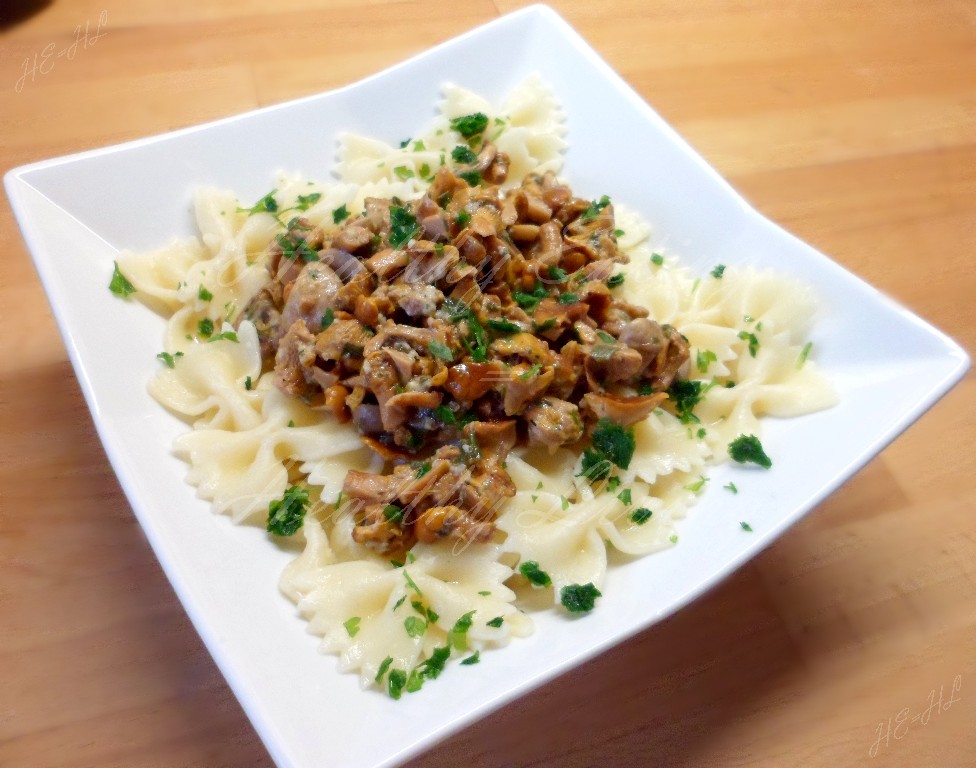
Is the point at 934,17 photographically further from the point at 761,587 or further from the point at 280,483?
the point at 280,483

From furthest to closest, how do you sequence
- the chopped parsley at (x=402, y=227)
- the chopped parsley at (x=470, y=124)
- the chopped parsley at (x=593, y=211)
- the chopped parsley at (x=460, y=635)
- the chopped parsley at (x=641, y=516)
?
the chopped parsley at (x=470, y=124)
the chopped parsley at (x=593, y=211)
the chopped parsley at (x=402, y=227)
the chopped parsley at (x=641, y=516)
the chopped parsley at (x=460, y=635)

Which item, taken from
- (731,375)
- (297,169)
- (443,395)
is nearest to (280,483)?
(443,395)

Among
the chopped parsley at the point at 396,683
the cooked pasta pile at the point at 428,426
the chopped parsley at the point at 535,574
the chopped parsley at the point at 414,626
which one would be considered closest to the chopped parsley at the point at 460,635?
the cooked pasta pile at the point at 428,426

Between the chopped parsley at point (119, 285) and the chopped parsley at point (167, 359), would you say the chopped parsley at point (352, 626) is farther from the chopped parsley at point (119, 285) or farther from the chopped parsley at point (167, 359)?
the chopped parsley at point (119, 285)

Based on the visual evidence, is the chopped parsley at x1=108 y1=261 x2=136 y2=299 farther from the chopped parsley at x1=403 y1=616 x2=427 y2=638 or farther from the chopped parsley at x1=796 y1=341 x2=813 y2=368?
the chopped parsley at x1=796 y1=341 x2=813 y2=368

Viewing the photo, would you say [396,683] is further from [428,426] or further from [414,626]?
[428,426]

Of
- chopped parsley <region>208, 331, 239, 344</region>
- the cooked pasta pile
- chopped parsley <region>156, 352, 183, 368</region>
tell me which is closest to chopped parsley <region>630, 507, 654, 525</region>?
the cooked pasta pile

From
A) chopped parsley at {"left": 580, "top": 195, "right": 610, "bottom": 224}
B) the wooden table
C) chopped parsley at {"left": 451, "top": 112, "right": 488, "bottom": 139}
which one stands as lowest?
the wooden table
